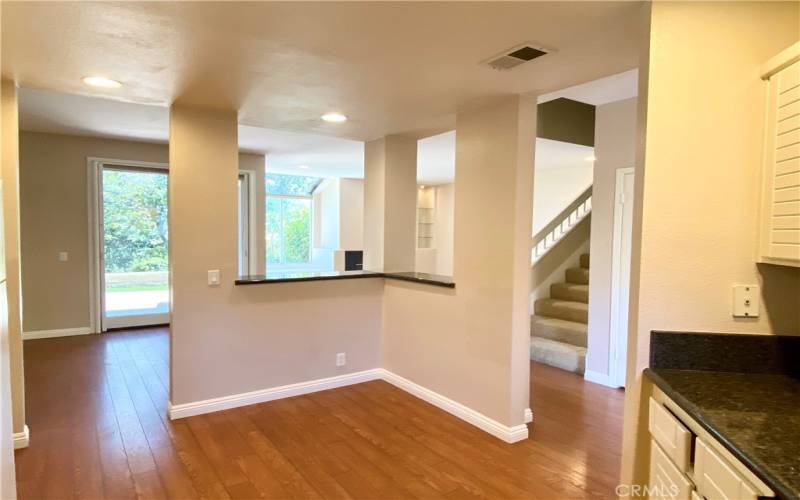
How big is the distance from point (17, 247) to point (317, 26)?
2339 millimetres

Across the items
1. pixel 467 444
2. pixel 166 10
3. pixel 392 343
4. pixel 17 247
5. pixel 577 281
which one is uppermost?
pixel 166 10

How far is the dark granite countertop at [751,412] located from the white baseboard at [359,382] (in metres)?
1.53

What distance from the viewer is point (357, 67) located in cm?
239

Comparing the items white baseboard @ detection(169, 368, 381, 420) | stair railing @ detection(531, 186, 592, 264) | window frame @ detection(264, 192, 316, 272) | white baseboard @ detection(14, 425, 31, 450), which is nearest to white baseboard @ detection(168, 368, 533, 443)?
white baseboard @ detection(169, 368, 381, 420)

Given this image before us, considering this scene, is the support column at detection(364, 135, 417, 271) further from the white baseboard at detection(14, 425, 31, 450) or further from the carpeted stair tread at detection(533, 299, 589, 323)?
the white baseboard at detection(14, 425, 31, 450)

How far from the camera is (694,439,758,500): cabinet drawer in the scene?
1090 mm

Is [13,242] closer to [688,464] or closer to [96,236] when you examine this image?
[96,236]

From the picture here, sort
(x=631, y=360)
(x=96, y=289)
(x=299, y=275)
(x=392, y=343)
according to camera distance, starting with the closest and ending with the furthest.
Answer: (x=631, y=360), (x=299, y=275), (x=392, y=343), (x=96, y=289)

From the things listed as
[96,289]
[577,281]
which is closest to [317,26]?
[577,281]

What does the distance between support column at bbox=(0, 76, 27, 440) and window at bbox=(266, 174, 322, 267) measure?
269 inches

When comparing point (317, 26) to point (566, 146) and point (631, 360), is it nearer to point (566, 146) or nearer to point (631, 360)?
point (631, 360)

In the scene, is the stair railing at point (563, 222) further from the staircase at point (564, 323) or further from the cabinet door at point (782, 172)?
the cabinet door at point (782, 172)

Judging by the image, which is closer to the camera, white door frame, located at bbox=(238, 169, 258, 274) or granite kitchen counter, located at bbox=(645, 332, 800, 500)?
granite kitchen counter, located at bbox=(645, 332, 800, 500)

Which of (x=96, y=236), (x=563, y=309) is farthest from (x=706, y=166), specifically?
(x=96, y=236)
